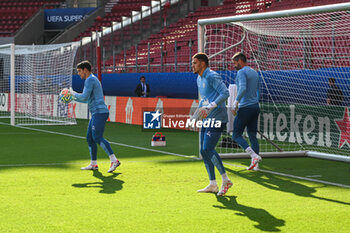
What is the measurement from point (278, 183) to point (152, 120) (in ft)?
40.7

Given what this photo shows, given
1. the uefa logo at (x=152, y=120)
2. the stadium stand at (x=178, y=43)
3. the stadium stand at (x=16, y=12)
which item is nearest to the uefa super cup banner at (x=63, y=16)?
the stadium stand at (x=16, y=12)

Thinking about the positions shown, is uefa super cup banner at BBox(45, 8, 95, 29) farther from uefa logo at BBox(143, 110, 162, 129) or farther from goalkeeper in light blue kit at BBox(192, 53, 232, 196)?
goalkeeper in light blue kit at BBox(192, 53, 232, 196)

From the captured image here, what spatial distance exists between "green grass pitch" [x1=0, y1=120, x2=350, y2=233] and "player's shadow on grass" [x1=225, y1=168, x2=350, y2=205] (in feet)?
0.05

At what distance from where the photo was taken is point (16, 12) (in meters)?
43.6

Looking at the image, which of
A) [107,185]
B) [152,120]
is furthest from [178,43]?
[107,185]

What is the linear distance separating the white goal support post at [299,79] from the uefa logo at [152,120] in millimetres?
4802

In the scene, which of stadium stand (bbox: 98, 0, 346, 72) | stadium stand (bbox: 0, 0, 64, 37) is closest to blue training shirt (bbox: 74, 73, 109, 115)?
stadium stand (bbox: 98, 0, 346, 72)

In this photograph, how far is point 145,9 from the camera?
35469 mm

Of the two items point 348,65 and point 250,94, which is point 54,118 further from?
point 250,94

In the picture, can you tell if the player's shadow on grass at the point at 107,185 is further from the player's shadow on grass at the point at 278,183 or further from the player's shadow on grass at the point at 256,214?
the player's shadow on grass at the point at 278,183

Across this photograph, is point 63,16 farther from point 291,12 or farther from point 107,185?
point 107,185

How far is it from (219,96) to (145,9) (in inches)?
1115

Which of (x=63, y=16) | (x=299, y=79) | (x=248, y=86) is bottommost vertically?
(x=248, y=86)

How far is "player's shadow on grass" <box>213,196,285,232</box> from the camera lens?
21.0 feet
